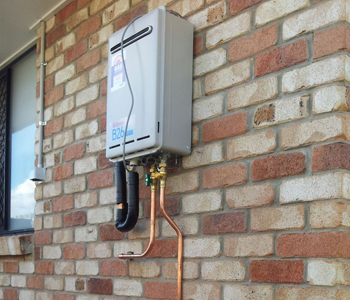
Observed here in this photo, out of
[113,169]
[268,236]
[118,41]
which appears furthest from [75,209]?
[268,236]

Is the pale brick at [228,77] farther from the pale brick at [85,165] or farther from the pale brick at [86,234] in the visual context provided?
the pale brick at [86,234]

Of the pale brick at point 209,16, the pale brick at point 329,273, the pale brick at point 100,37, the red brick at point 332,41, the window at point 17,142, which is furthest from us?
the window at point 17,142

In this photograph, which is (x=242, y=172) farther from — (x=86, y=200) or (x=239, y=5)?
(x=86, y=200)

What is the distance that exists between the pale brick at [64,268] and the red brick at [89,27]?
1183 millimetres

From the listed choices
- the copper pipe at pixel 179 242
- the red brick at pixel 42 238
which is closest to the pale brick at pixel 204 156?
the copper pipe at pixel 179 242

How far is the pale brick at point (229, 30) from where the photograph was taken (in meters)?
2.01

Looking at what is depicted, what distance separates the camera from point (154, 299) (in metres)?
2.20

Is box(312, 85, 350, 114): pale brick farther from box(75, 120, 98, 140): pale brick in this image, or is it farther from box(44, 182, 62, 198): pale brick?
box(44, 182, 62, 198): pale brick

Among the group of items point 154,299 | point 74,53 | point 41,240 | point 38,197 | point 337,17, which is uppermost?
point 74,53

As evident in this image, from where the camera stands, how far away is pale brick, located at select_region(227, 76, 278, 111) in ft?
6.15

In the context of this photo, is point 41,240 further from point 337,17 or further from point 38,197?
point 337,17

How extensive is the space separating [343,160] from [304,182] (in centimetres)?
15

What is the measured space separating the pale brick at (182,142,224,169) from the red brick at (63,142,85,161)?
0.79m

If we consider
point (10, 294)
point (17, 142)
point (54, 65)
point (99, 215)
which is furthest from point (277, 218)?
point (17, 142)
